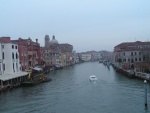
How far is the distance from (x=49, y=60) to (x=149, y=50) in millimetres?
43182

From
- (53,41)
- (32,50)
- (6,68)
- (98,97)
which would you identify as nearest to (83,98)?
(98,97)

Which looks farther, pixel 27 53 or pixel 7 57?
pixel 27 53

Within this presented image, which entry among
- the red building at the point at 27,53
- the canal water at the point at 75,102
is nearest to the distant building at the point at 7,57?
the red building at the point at 27,53

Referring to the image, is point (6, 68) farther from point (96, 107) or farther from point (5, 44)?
point (96, 107)

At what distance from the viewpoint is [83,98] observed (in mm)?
27062

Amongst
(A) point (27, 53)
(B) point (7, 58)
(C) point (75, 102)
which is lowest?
(C) point (75, 102)

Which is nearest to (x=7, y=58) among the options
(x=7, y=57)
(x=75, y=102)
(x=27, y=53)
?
(x=7, y=57)

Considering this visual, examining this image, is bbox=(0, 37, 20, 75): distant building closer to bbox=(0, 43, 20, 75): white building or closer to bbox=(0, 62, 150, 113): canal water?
bbox=(0, 43, 20, 75): white building

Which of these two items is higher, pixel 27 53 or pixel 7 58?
pixel 27 53

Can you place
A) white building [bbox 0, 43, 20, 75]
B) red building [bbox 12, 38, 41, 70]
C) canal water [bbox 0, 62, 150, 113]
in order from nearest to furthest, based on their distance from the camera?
canal water [bbox 0, 62, 150, 113] < white building [bbox 0, 43, 20, 75] < red building [bbox 12, 38, 41, 70]

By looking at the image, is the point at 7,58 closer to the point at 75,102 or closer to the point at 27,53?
the point at 27,53

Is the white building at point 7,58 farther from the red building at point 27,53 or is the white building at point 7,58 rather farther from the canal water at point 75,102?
the canal water at point 75,102

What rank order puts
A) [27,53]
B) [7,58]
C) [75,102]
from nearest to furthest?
[75,102], [7,58], [27,53]

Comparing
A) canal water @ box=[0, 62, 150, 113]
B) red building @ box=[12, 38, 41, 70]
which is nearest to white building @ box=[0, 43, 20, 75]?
red building @ box=[12, 38, 41, 70]
